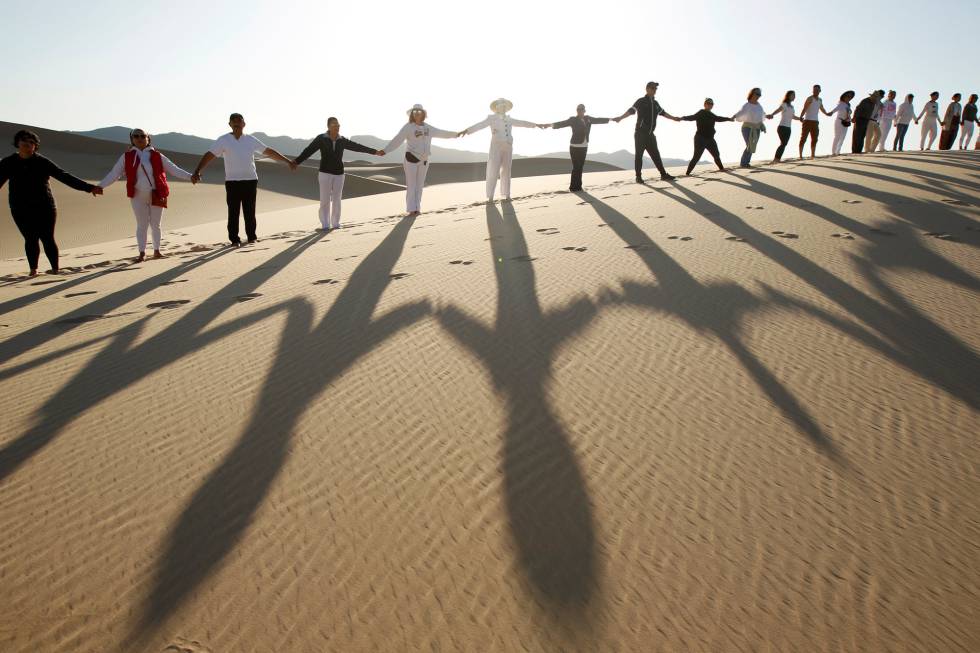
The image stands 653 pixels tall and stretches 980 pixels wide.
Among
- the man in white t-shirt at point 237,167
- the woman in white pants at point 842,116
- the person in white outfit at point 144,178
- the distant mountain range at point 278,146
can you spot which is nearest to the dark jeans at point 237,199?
the man in white t-shirt at point 237,167

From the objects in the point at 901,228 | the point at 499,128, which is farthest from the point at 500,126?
the point at 901,228

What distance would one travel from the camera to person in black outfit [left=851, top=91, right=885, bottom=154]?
14.2 m

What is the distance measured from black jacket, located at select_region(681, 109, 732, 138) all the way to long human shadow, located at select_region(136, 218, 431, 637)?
27.8 feet

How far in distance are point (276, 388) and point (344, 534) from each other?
45.6 inches

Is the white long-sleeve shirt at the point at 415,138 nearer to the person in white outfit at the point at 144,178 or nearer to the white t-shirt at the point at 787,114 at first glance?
the person in white outfit at the point at 144,178

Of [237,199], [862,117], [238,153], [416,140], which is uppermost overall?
[862,117]

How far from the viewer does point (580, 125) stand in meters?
10.6

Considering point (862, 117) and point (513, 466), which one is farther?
point (862, 117)

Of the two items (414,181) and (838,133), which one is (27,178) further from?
(838,133)

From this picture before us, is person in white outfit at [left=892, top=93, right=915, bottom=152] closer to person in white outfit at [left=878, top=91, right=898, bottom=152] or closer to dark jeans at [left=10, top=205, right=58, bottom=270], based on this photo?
person in white outfit at [left=878, top=91, right=898, bottom=152]

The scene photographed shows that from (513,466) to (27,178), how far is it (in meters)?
6.98

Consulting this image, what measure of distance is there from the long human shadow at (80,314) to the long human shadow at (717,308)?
3475 mm

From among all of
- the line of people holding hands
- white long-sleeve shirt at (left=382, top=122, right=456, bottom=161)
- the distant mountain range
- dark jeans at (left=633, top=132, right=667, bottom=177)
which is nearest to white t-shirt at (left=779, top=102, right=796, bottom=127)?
the line of people holding hands

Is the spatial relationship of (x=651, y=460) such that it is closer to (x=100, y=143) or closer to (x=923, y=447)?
(x=923, y=447)
